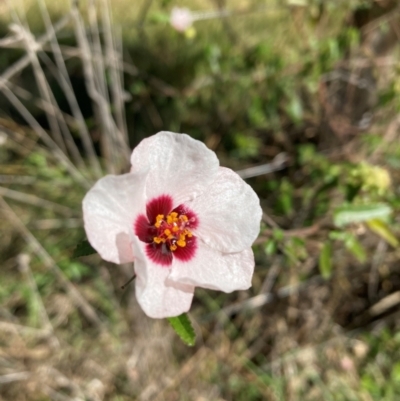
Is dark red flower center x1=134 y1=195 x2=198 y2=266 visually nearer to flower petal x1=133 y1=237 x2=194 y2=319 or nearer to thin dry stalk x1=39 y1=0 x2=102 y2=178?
flower petal x1=133 y1=237 x2=194 y2=319

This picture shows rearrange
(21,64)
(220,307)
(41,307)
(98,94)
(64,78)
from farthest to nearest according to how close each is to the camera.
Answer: (220,307) → (41,307) → (64,78) → (98,94) → (21,64)

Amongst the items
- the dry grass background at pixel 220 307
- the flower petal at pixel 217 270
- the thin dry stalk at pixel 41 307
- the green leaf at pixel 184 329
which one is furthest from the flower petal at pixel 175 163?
the thin dry stalk at pixel 41 307

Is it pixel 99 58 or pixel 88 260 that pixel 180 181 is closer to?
pixel 99 58

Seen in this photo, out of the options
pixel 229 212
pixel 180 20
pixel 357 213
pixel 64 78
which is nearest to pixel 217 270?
pixel 229 212

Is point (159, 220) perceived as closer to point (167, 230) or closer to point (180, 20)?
point (167, 230)

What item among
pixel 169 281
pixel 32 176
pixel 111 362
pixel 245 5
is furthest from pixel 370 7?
pixel 111 362

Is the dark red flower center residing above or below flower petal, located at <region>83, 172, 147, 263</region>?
below

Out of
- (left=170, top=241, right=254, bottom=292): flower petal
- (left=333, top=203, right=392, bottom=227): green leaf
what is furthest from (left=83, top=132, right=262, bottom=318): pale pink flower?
(left=333, top=203, right=392, bottom=227): green leaf

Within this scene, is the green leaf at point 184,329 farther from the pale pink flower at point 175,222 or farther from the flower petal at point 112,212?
the flower petal at point 112,212
